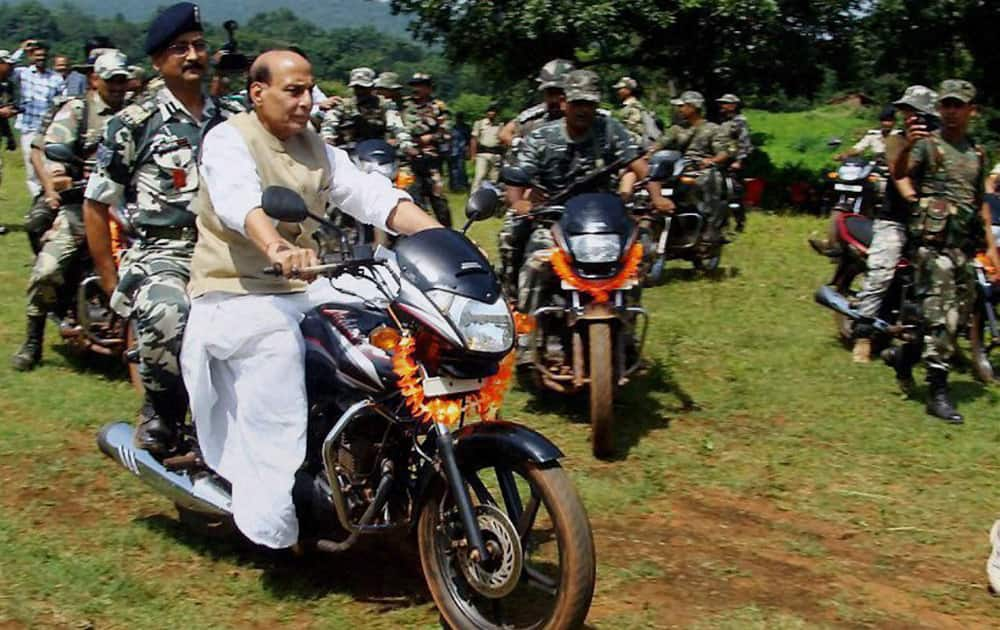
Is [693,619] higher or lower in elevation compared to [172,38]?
lower

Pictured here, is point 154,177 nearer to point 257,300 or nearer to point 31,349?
point 257,300

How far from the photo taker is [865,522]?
17.7ft

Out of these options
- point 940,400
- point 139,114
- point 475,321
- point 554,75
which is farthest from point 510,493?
point 554,75

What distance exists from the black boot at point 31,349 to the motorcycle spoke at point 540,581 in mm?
4979

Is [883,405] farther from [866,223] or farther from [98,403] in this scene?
[98,403]

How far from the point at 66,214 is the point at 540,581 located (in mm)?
4967

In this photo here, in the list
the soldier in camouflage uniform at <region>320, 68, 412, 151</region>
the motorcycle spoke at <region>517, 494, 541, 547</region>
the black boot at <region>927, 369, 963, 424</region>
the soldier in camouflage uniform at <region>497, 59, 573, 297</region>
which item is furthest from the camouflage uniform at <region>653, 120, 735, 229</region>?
the motorcycle spoke at <region>517, 494, 541, 547</region>

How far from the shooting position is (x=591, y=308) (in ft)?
20.2

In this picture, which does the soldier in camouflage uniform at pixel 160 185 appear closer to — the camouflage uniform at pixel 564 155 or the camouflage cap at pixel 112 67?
the camouflage cap at pixel 112 67

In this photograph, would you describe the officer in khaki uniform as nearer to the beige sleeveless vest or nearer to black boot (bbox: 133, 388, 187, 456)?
black boot (bbox: 133, 388, 187, 456)

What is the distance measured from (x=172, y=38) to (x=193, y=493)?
194 cm

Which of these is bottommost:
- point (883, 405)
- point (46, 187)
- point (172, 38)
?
point (883, 405)

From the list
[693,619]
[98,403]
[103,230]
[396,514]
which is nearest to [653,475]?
[693,619]

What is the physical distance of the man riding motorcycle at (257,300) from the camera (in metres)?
4.12
